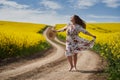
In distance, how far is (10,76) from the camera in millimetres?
12148

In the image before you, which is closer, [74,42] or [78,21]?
[78,21]

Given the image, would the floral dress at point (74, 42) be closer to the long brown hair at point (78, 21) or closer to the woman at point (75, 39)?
the woman at point (75, 39)

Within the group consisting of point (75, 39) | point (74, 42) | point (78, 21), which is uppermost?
point (78, 21)

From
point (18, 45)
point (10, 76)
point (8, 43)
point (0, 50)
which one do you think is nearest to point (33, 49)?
point (18, 45)

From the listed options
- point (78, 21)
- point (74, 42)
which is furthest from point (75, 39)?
point (78, 21)

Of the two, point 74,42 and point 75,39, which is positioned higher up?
point 75,39

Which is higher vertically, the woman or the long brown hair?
the long brown hair

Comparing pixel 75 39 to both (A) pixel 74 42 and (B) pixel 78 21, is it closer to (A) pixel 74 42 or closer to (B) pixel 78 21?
(A) pixel 74 42

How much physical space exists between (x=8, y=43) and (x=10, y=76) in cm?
867

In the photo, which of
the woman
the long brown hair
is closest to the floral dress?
the woman

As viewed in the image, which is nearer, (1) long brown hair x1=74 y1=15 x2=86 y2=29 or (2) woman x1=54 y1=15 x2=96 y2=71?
(1) long brown hair x1=74 y1=15 x2=86 y2=29

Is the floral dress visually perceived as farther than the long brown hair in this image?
Yes

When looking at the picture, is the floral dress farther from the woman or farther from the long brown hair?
the long brown hair

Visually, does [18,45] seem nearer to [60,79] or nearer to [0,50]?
[0,50]
